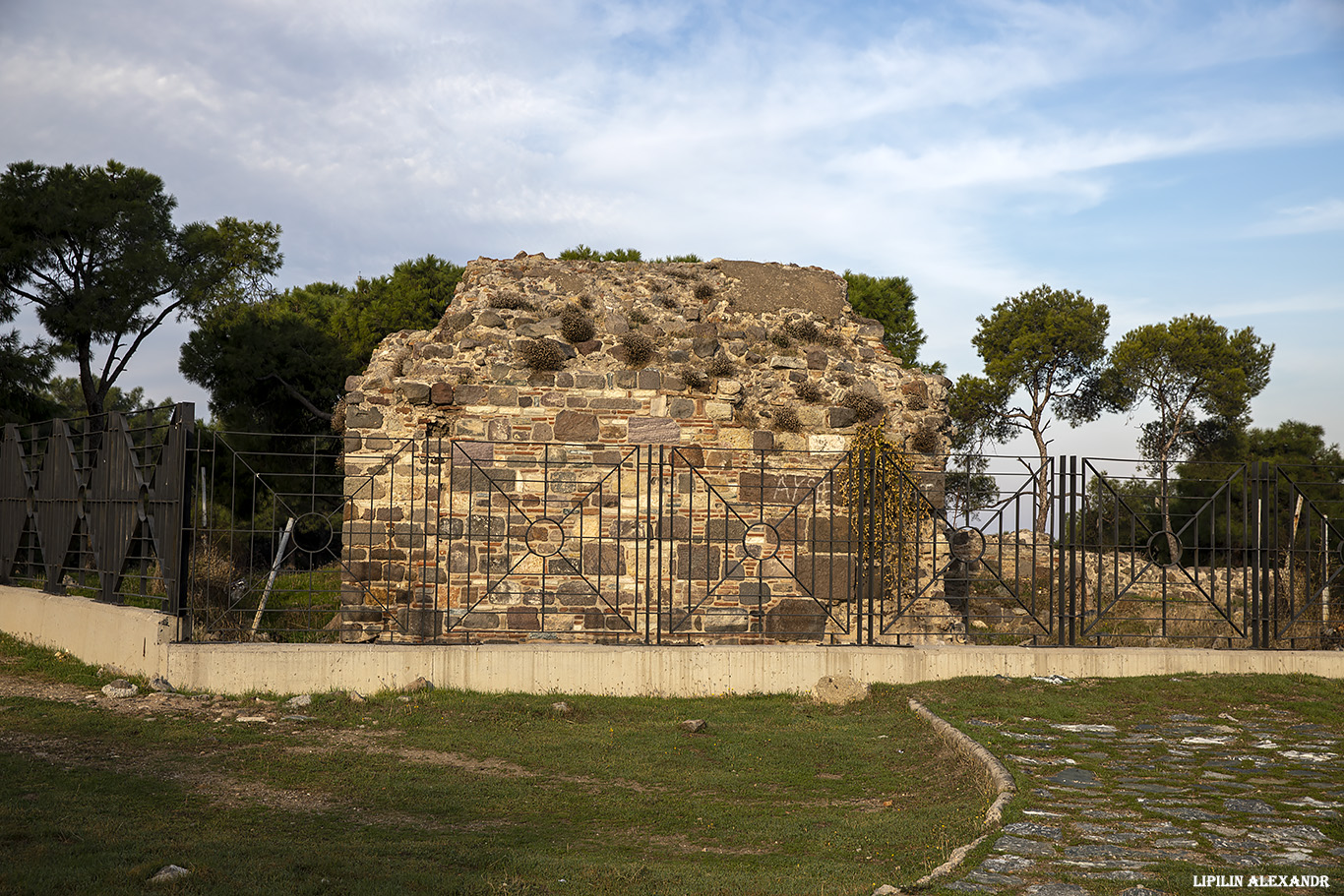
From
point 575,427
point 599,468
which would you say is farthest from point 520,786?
point 575,427

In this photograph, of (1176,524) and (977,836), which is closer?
(977,836)

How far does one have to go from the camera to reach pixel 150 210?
23297 mm

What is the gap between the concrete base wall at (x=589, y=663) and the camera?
7.41m

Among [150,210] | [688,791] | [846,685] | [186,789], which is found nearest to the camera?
[186,789]

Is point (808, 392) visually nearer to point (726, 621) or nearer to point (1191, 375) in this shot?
point (726, 621)

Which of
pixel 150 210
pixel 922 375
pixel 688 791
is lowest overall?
pixel 688 791

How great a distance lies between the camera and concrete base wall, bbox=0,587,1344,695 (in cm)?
741

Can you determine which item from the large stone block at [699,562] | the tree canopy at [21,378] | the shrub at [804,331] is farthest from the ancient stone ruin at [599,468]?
the tree canopy at [21,378]

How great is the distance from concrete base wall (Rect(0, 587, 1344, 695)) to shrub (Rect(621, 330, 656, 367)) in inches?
129

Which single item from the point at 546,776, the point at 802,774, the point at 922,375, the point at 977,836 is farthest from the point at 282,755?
the point at 922,375

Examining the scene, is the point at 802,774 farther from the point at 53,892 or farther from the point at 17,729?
the point at 17,729

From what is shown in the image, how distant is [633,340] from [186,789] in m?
6.09

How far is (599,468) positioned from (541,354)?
4.22ft

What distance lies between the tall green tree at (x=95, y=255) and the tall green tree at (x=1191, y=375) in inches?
1006
